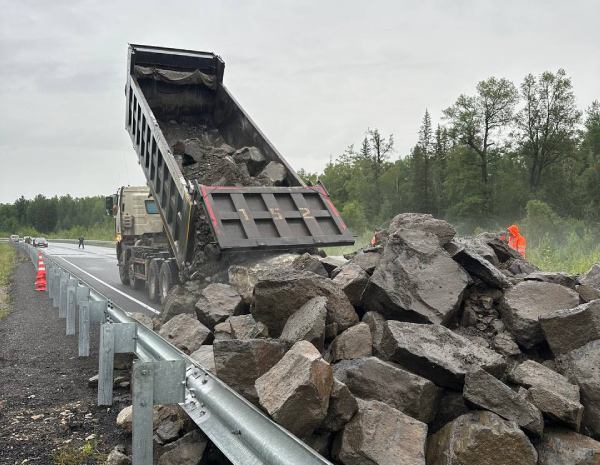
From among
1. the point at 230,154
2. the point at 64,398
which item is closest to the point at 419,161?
the point at 230,154

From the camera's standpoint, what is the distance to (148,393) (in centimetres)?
308

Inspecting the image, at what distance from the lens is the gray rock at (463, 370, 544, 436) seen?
3.15m

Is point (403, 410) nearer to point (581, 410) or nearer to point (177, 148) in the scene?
point (581, 410)

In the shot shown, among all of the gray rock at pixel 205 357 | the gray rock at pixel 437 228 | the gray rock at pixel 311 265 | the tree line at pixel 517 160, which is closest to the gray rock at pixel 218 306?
the gray rock at pixel 205 357

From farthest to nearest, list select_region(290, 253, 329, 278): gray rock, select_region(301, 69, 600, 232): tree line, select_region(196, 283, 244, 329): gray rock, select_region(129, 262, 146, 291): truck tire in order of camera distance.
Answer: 1. select_region(301, 69, 600, 232): tree line
2. select_region(129, 262, 146, 291): truck tire
3. select_region(290, 253, 329, 278): gray rock
4. select_region(196, 283, 244, 329): gray rock

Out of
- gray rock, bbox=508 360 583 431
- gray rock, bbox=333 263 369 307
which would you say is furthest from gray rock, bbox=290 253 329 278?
gray rock, bbox=508 360 583 431

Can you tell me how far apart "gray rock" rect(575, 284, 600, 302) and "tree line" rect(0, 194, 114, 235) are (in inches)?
4953

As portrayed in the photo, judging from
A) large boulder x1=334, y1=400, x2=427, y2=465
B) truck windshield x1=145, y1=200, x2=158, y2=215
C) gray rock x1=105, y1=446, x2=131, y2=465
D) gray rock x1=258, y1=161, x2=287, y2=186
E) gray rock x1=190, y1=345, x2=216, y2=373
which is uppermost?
gray rock x1=258, y1=161, x2=287, y2=186

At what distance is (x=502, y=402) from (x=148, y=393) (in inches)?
75.7

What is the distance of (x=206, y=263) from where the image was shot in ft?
28.4

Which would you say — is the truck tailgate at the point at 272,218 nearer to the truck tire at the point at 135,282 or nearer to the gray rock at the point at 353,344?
the gray rock at the point at 353,344

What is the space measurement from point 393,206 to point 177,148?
4653 centimetres

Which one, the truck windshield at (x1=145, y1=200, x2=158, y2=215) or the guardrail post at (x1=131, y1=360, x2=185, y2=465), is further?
the truck windshield at (x1=145, y1=200, x2=158, y2=215)

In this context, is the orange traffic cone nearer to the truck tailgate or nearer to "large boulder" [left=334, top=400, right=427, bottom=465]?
the truck tailgate
